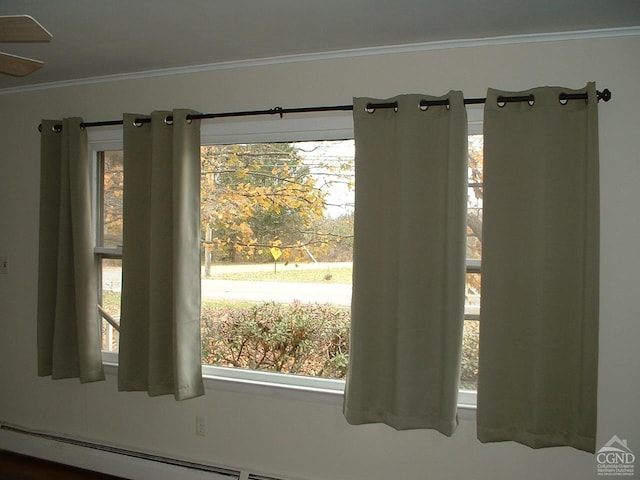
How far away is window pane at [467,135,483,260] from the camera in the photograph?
2164mm

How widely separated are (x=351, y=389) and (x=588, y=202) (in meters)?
1.40

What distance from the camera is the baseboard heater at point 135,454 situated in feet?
7.88

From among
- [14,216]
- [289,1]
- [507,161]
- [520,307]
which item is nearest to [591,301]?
[520,307]

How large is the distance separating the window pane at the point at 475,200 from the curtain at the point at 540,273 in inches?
9.4

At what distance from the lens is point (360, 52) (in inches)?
86.8

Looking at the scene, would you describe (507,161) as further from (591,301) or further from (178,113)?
(178,113)

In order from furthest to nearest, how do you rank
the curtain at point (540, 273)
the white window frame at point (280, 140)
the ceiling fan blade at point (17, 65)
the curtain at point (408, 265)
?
the white window frame at point (280, 140) → the curtain at point (408, 265) → the curtain at point (540, 273) → the ceiling fan blade at point (17, 65)

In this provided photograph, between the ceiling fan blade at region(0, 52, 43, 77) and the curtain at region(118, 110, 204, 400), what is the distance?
2.89 feet

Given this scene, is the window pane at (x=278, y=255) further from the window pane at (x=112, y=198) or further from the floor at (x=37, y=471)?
the floor at (x=37, y=471)

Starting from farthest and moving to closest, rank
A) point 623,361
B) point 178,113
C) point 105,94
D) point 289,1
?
point 105,94
point 178,113
point 623,361
point 289,1

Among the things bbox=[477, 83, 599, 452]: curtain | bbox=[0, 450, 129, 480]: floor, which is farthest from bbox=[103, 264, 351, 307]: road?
bbox=[0, 450, 129, 480]: floor

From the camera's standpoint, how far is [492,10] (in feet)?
5.74

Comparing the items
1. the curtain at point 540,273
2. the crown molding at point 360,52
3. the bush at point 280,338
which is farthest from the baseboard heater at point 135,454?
the crown molding at point 360,52

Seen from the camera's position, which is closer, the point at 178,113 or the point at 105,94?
the point at 178,113
